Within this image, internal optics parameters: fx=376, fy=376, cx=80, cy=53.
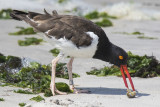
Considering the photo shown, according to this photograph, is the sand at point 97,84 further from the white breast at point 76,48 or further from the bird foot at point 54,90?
the white breast at point 76,48

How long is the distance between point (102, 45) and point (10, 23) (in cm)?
611

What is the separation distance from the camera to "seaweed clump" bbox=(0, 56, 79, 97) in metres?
5.98

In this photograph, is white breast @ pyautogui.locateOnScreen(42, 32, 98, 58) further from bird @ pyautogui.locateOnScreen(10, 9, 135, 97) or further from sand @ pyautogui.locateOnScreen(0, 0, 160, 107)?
sand @ pyautogui.locateOnScreen(0, 0, 160, 107)

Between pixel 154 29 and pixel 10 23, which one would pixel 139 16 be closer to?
pixel 154 29

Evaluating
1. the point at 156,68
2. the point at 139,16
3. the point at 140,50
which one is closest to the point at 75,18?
the point at 156,68

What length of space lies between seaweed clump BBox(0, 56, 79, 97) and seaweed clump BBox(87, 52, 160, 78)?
52 centimetres

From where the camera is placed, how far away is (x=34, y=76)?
650cm

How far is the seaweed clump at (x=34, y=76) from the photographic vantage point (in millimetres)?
5984

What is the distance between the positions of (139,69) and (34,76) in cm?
189

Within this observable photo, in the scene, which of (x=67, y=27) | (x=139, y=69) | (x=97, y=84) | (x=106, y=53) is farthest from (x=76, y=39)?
(x=139, y=69)

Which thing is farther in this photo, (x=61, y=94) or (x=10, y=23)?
(x=10, y=23)

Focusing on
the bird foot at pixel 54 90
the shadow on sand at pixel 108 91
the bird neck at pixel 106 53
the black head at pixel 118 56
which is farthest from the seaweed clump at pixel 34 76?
the black head at pixel 118 56

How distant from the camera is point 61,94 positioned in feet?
18.9

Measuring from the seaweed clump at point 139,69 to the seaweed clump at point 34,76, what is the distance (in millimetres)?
518
